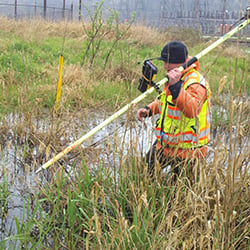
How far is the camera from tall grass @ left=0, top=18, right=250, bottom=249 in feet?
7.11

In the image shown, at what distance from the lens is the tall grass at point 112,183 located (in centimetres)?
217

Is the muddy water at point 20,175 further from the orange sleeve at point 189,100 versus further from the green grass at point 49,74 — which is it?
the green grass at point 49,74

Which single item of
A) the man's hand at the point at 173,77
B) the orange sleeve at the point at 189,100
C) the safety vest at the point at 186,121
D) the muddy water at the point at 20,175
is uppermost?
the man's hand at the point at 173,77

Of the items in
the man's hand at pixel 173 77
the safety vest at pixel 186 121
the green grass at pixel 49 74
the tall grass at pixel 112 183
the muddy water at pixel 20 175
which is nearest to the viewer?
the tall grass at pixel 112 183

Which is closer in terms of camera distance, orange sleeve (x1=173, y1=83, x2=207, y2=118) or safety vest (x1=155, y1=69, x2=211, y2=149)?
orange sleeve (x1=173, y1=83, x2=207, y2=118)

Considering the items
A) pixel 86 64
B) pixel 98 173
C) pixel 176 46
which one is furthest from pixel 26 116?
pixel 86 64

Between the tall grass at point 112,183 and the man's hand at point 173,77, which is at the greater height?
the man's hand at point 173,77

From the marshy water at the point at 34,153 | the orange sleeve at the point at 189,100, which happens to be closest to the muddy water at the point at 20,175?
the marshy water at the point at 34,153

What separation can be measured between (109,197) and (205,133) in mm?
900

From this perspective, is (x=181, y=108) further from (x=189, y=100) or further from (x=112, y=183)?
(x=112, y=183)

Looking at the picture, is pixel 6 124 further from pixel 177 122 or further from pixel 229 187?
pixel 229 187

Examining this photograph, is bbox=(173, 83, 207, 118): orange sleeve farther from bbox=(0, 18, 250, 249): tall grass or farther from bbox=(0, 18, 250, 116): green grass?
bbox=(0, 18, 250, 116): green grass

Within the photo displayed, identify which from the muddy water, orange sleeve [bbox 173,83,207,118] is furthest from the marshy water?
orange sleeve [bbox 173,83,207,118]

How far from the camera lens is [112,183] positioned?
2953mm
